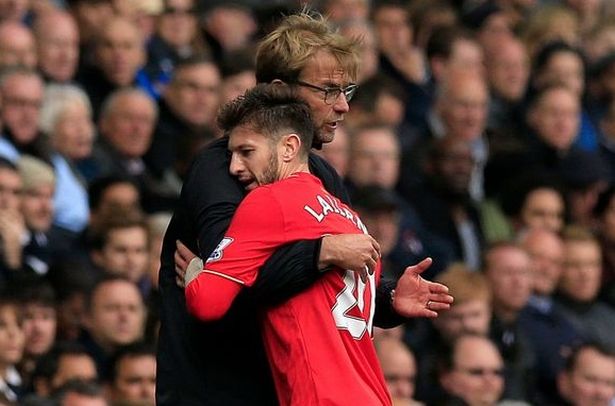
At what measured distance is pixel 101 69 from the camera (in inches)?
446

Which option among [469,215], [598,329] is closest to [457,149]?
[469,215]

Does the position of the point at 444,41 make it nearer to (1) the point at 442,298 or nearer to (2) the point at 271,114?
(1) the point at 442,298

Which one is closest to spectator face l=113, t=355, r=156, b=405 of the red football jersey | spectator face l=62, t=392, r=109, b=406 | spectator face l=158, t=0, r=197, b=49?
spectator face l=62, t=392, r=109, b=406

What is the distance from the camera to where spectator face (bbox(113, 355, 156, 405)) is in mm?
8773

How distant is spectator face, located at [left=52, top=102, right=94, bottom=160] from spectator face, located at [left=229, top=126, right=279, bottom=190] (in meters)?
4.97

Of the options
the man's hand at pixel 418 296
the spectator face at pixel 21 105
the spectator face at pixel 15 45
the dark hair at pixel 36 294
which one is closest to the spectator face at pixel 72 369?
Result: the dark hair at pixel 36 294

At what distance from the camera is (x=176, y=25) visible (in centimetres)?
1228

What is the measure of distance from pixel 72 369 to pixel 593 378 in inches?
127

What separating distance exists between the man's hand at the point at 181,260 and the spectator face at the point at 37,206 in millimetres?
4072

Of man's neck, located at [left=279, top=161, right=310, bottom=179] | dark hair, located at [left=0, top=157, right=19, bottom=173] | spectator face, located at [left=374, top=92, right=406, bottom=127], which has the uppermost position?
spectator face, located at [left=374, top=92, right=406, bottom=127]

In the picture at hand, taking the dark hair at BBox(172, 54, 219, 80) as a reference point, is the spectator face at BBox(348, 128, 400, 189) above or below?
below

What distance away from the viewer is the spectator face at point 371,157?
36.8ft

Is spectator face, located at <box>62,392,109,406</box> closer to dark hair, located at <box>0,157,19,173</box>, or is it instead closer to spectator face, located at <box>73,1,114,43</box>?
dark hair, located at <box>0,157,19,173</box>

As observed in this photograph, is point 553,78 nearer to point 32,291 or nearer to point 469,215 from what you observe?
point 469,215
